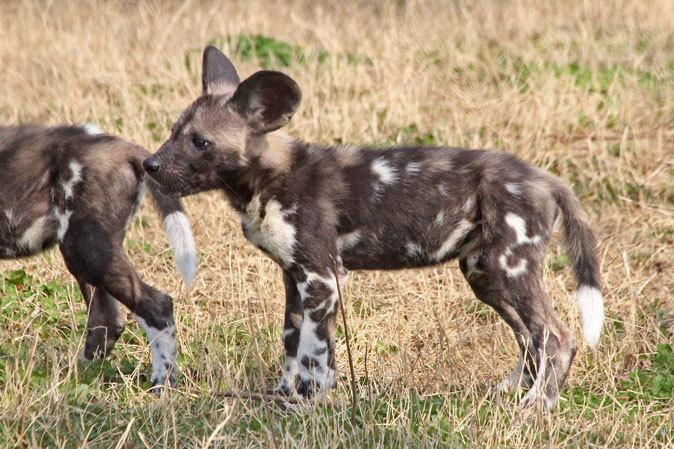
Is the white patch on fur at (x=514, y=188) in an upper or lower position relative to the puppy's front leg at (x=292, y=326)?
upper

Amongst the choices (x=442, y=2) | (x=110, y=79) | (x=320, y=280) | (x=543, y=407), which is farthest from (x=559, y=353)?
(x=442, y=2)

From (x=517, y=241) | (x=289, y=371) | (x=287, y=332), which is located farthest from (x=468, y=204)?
(x=289, y=371)

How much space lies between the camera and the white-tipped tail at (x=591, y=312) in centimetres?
447

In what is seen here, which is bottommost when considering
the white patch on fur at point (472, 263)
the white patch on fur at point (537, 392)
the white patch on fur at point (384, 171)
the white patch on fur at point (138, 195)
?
the white patch on fur at point (537, 392)

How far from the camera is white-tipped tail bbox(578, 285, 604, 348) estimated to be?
4.47 meters

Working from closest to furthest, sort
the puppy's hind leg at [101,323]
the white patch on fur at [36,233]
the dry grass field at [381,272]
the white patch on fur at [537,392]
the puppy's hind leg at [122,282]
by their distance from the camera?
the dry grass field at [381,272] < the white patch on fur at [537,392] < the puppy's hind leg at [122,282] < the white patch on fur at [36,233] < the puppy's hind leg at [101,323]

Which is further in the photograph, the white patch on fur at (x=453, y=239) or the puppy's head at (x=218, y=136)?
the white patch on fur at (x=453, y=239)

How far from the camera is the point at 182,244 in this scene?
15.9ft

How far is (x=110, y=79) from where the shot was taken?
28.3 ft

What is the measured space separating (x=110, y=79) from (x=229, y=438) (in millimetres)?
5395

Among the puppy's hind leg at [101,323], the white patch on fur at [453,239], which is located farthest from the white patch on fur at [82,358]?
the white patch on fur at [453,239]

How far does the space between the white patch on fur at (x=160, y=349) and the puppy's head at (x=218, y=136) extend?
74 centimetres

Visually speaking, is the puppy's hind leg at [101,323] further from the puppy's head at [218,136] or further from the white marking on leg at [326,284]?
the white marking on leg at [326,284]

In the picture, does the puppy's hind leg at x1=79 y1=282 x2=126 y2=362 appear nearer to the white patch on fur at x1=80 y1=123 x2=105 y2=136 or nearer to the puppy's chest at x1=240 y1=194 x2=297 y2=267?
the white patch on fur at x1=80 y1=123 x2=105 y2=136
